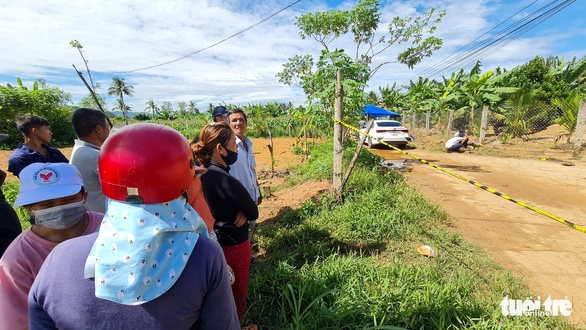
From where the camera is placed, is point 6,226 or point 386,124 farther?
point 386,124

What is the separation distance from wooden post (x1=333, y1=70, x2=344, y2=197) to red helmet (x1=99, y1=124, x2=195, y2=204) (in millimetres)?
3342

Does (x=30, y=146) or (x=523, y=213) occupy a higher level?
(x=30, y=146)

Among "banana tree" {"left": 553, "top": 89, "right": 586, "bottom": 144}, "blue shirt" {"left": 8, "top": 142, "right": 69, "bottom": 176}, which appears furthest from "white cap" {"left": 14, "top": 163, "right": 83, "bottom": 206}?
"banana tree" {"left": 553, "top": 89, "right": 586, "bottom": 144}

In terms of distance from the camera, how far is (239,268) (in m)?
1.95

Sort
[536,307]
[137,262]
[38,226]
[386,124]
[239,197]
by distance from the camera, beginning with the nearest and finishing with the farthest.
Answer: [137,262] < [38,226] < [239,197] < [536,307] < [386,124]

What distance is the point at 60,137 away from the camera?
17.9 meters

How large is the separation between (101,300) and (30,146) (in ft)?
10.4

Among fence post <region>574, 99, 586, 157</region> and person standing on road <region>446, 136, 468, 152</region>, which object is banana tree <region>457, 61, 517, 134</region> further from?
fence post <region>574, 99, 586, 157</region>

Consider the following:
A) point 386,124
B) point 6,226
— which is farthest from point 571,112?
point 6,226

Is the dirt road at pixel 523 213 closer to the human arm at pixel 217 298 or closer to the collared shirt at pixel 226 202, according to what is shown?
the collared shirt at pixel 226 202

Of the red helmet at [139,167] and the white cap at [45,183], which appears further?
the white cap at [45,183]

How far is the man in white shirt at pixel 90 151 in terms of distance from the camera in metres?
2.10

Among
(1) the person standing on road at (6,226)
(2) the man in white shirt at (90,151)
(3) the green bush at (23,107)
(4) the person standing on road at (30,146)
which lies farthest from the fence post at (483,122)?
(3) the green bush at (23,107)

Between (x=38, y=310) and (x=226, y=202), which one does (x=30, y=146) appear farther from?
(x=38, y=310)
